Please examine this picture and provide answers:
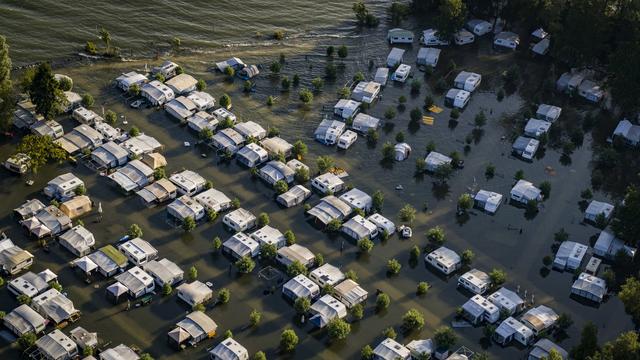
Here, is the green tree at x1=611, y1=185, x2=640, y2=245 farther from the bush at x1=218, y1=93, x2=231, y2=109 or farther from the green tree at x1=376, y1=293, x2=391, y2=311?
the bush at x1=218, y1=93, x2=231, y2=109

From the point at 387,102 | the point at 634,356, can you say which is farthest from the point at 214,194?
the point at 634,356

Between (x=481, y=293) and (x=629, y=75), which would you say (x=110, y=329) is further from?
(x=629, y=75)

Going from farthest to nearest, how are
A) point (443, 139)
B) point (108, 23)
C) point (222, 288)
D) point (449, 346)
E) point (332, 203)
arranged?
1. point (108, 23)
2. point (443, 139)
3. point (332, 203)
4. point (222, 288)
5. point (449, 346)

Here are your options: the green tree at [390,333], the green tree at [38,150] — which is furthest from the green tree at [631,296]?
the green tree at [38,150]

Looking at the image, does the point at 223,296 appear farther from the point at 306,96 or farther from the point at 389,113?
the point at 389,113

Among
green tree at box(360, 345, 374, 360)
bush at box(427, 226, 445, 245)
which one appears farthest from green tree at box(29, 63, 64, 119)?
green tree at box(360, 345, 374, 360)

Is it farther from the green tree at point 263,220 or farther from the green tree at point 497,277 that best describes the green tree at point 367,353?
the green tree at point 263,220
